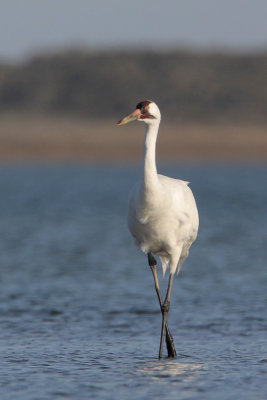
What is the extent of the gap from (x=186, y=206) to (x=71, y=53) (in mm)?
99454

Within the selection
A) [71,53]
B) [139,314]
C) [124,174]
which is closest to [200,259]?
[139,314]

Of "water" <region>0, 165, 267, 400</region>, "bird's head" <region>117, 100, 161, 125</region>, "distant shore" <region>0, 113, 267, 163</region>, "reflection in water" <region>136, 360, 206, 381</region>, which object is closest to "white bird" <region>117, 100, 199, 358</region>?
"bird's head" <region>117, 100, 161, 125</region>

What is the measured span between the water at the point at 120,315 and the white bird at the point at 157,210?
75 cm

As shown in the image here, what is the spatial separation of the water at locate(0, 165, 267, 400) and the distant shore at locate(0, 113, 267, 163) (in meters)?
31.3

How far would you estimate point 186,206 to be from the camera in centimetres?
929

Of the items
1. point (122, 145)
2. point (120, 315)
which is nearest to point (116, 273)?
point (120, 315)

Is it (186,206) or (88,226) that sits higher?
(88,226)

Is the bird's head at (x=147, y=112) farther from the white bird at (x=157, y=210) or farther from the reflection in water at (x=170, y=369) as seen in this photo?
the reflection in water at (x=170, y=369)

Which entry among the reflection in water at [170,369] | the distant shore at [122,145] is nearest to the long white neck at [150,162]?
the reflection in water at [170,369]

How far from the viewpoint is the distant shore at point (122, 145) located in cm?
5603

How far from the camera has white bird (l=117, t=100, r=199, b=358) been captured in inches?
346

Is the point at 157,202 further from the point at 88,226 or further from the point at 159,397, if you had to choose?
the point at 88,226

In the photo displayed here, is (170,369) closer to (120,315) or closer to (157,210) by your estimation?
(157,210)

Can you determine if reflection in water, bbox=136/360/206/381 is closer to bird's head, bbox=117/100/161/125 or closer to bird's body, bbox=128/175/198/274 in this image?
bird's body, bbox=128/175/198/274
